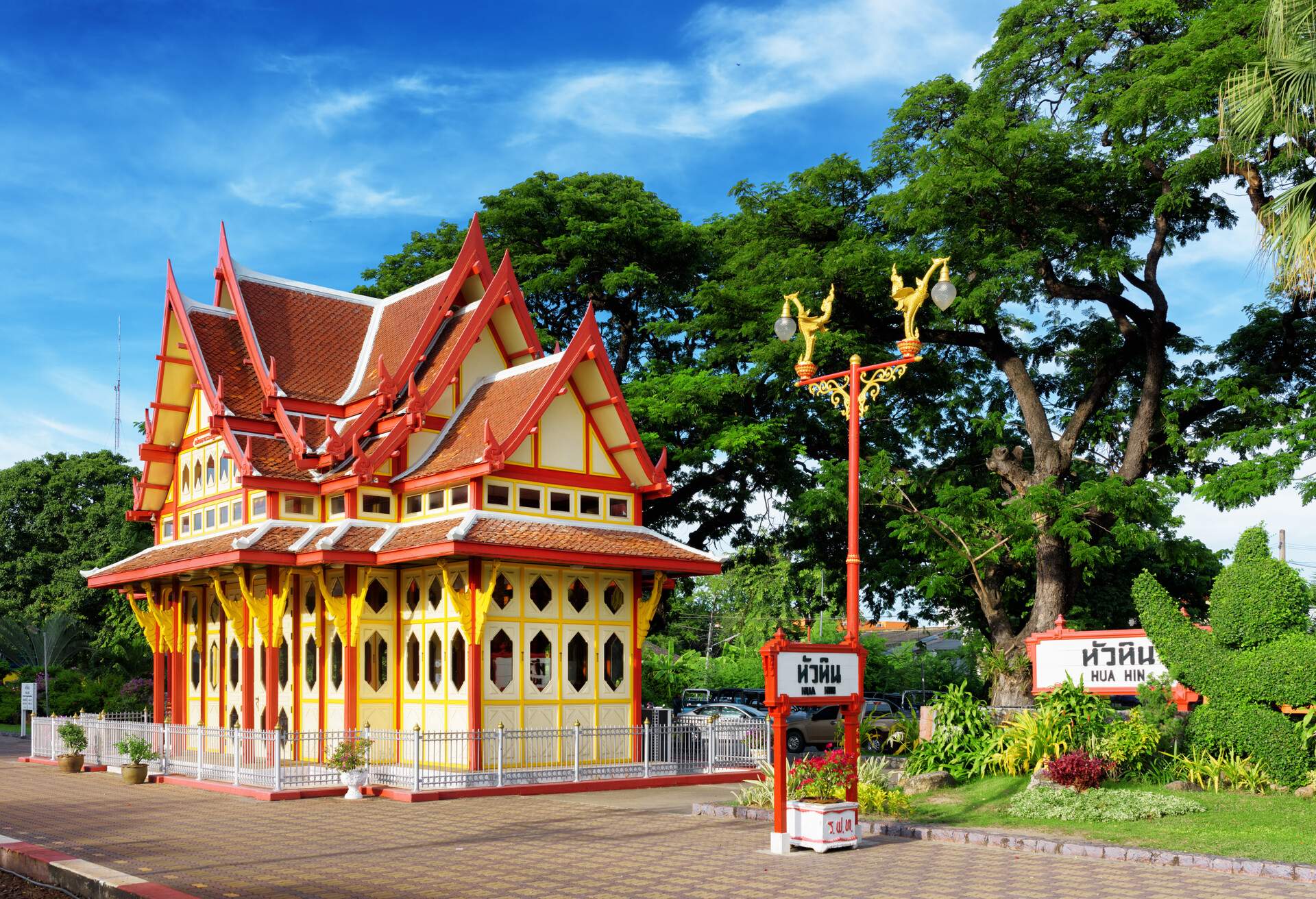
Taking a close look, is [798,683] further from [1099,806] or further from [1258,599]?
[1258,599]

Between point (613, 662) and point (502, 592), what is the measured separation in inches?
116

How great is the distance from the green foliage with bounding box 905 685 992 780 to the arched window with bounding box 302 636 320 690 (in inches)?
464

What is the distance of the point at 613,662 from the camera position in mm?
23531

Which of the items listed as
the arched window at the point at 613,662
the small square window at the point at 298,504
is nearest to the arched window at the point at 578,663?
the arched window at the point at 613,662

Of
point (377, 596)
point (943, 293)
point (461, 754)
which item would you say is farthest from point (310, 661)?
point (943, 293)

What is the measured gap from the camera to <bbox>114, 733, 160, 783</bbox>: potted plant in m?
22.5

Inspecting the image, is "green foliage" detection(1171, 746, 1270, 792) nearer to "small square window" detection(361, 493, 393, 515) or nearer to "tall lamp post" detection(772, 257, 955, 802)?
"tall lamp post" detection(772, 257, 955, 802)

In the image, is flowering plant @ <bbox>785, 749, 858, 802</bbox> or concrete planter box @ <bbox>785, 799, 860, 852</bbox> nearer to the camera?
concrete planter box @ <bbox>785, 799, 860, 852</bbox>

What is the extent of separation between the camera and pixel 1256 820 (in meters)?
14.1

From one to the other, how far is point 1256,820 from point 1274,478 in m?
13.1

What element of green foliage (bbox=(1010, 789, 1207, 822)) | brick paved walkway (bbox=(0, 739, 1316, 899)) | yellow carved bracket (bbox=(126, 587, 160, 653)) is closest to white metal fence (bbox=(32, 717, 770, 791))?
brick paved walkway (bbox=(0, 739, 1316, 899))

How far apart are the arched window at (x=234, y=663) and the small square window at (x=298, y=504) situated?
3873 mm

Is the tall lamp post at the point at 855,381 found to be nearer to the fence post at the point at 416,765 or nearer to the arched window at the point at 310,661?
the fence post at the point at 416,765

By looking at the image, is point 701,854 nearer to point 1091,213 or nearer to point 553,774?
point 553,774
